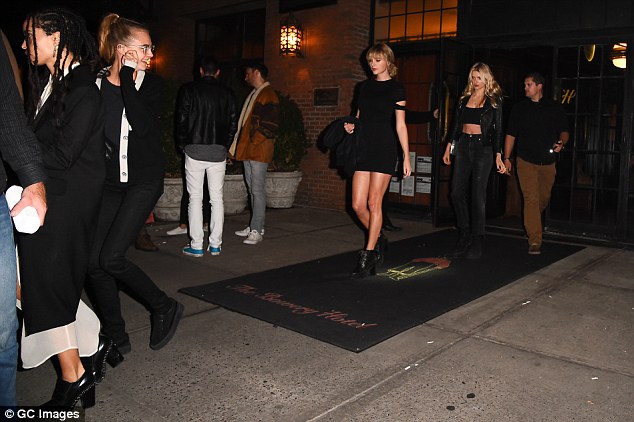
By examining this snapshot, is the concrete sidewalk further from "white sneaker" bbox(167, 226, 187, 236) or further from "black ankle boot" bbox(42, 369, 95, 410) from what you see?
"white sneaker" bbox(167, 226, 187, 236)

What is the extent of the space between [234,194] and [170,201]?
43.2 inches

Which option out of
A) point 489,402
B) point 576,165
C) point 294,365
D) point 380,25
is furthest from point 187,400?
point 380,25

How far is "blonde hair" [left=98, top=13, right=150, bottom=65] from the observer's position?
130 inches

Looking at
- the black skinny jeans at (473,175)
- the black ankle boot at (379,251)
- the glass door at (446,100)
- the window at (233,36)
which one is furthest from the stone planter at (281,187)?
the black ankle boot at (379,251)

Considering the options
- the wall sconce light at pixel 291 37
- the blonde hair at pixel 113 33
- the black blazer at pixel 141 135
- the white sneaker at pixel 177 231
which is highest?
the wall sconce light at pixel 291 37

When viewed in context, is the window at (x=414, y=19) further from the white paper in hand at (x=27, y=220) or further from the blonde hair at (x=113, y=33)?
the white paper in hand at (x=27, y=220)

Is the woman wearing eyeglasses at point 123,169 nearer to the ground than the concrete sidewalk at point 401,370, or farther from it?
farther from it

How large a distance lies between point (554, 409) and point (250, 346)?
1729 millimetres

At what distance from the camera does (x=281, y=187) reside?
9477mm

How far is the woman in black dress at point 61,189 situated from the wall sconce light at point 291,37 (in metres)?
7.31

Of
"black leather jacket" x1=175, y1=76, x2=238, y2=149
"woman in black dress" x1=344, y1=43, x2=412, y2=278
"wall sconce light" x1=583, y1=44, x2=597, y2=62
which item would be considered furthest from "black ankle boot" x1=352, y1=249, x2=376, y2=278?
"wall sconce light" x1=583, y1=44, x2=597, y2=62

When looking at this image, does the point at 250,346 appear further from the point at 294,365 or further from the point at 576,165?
the point at 576,165

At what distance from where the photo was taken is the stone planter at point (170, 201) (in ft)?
25.8

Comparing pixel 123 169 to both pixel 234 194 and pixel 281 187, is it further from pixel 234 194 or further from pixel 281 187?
pixel 281 187
